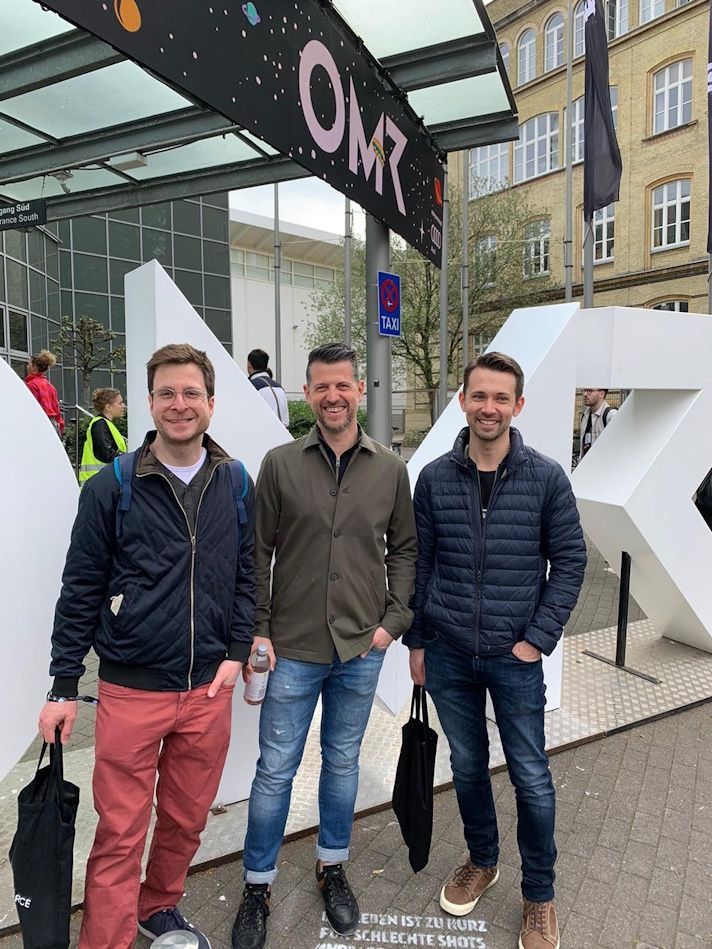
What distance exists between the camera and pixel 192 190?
7953mm

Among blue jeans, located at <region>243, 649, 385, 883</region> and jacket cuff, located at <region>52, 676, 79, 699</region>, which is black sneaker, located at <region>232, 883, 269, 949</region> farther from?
jacket cuff, located at <region>52, 676, 79, 699</region>

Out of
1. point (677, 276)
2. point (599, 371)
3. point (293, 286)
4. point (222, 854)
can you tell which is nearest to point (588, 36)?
point (599, 371)

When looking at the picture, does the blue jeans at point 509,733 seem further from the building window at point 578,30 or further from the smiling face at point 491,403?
the building window at point 578,30

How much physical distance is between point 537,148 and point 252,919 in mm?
33390

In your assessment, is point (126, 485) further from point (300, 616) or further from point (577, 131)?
point (577, 131)

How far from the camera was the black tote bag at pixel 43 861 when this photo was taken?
6.55 feet

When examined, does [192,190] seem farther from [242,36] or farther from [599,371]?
[599,371]

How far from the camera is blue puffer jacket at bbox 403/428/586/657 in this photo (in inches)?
95.0

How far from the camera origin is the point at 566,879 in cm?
285

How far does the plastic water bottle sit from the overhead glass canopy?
4.25m

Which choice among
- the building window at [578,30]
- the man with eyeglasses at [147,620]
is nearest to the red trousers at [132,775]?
the man with eyeglasses at [147,620]

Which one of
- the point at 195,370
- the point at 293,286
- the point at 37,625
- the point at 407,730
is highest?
the point at 293,286

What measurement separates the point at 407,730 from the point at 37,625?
4.74 ft

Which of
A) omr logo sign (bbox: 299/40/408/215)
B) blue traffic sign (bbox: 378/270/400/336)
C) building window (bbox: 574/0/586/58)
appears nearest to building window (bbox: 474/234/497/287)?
building window (bbox: 574/0/586/58)
